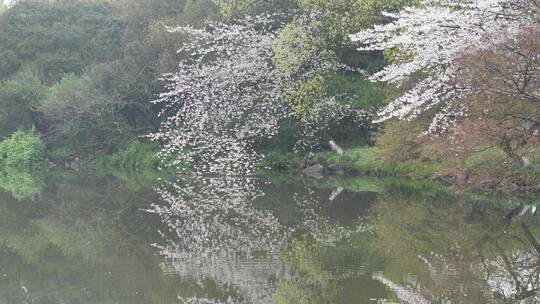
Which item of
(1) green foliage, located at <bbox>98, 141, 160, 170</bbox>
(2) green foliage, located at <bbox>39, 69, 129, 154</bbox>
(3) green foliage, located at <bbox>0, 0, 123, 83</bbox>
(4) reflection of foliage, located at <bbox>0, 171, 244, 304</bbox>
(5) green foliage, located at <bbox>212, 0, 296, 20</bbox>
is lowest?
(4) reflection of foliage, located at <bbox>0, 171, 244, 304</bbox>

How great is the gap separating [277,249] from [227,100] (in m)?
12.0

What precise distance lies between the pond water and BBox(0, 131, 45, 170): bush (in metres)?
20.4

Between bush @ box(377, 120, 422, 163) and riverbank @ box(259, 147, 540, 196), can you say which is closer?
riverbank @ box(259, 147, 540, 196)

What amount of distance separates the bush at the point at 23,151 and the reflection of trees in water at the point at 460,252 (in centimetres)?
2900

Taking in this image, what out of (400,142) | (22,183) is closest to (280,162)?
(400,142)

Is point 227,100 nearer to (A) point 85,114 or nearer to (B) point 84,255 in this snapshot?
(B) point 84,255

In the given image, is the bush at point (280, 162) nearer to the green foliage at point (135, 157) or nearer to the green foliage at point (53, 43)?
the green foliage at point (135, 157)

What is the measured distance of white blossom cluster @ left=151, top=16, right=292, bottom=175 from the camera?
2120cm

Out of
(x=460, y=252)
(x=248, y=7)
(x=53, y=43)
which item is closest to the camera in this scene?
(x=460, y=252)

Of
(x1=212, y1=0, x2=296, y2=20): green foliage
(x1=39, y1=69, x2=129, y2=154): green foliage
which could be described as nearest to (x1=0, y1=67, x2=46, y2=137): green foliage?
(x1=39, y1=69, x2=129, y2=154): green foliage

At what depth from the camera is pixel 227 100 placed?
22359 millimetres

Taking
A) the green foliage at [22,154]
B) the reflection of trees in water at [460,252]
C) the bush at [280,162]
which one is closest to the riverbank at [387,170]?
the bush at [280,162]

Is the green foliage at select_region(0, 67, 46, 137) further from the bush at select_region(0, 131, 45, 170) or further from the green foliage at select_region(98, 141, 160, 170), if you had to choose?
the green foliage at select_region(98, 141, 160, 170)

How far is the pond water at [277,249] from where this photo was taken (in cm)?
841
